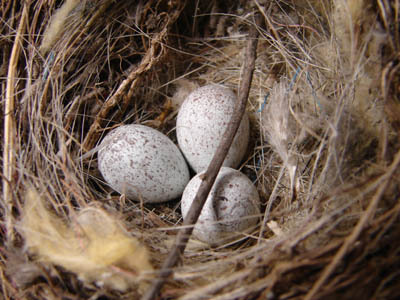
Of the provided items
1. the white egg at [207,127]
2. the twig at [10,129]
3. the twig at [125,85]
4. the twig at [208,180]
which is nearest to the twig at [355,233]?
the twig at [208,180]

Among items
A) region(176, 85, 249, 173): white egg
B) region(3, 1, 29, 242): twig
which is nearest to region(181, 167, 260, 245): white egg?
region(176, 85, 249, 173): white egg

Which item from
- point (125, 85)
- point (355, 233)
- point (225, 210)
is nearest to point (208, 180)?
point (225, 210)

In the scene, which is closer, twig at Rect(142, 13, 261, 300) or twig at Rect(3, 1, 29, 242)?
twig at Rect(142, 13, 261, 300)

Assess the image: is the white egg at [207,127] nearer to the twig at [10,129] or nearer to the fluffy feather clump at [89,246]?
the fluffy feather clump at [89,246]

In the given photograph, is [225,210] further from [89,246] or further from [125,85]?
[125,85]

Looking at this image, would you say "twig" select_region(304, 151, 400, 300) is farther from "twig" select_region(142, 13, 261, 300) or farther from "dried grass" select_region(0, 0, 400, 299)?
"twig" select_region(142, 13, 261, 300)

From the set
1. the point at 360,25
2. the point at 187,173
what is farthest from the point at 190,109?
the point at 360,25
